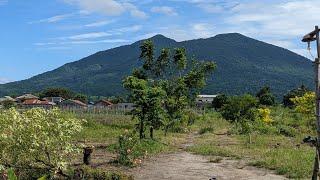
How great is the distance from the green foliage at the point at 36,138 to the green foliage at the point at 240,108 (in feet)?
62.3

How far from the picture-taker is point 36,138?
15.6m

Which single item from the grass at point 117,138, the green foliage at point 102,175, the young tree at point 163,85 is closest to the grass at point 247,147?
the grass at point 117,138

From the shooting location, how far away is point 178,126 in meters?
38.6

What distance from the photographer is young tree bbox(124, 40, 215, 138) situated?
26297 millimetres

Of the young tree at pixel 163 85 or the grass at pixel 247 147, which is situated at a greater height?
the young tree at pixel 163 85

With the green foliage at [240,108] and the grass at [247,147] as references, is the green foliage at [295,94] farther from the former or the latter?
the green foliage at [240,108]

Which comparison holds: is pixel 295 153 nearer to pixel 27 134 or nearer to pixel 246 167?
pixel 246 167

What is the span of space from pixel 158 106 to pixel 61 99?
103473mm

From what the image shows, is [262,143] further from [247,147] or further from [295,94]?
[295,94]

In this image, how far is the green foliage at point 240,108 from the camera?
111 ft

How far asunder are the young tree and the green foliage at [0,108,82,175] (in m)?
9.86

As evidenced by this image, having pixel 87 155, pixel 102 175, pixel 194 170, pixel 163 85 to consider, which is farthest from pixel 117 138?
pixel 102 175

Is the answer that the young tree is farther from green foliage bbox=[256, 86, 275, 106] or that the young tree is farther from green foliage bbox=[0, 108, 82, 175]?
green foliage bbox=[256, 86, 275, 106]

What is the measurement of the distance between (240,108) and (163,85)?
5300 mm
